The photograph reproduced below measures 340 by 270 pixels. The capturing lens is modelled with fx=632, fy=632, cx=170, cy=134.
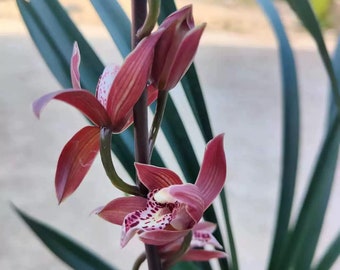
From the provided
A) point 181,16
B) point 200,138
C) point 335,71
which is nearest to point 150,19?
point 181,16

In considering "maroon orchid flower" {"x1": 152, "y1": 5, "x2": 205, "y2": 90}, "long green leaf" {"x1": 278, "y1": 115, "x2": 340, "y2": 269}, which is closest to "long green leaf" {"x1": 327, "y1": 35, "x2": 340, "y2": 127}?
"long green leaf" {"x1": 278, "y1": 115, "x2": 340, "y2": 269}

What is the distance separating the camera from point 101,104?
0.32 m

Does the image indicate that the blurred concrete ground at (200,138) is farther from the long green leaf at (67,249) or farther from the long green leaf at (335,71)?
the long green leaf at (67,249)

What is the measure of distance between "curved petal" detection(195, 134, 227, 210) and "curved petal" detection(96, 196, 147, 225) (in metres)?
0.03

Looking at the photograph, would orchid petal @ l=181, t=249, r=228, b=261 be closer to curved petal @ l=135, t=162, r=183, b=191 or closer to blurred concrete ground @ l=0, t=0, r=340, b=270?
curved petal @ l=135, t=162, r=183, b=191

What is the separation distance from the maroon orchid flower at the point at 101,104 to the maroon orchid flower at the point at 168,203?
0.09 ft

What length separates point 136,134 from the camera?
13.6 inches

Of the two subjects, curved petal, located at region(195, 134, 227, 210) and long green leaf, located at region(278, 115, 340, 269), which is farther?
long green leaf, located at region(278, 115, 340, 269)

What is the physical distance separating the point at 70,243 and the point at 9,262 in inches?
18.8

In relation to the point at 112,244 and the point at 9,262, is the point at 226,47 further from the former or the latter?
the point at 9,262

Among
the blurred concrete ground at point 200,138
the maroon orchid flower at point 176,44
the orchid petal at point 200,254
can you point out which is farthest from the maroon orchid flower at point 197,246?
the blurred concrete ground at point 200,138

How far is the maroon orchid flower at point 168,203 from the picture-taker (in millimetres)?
328

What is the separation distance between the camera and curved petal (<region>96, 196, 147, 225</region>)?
35cm

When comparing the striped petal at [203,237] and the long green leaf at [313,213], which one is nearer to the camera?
the striped petal at [203,237]
